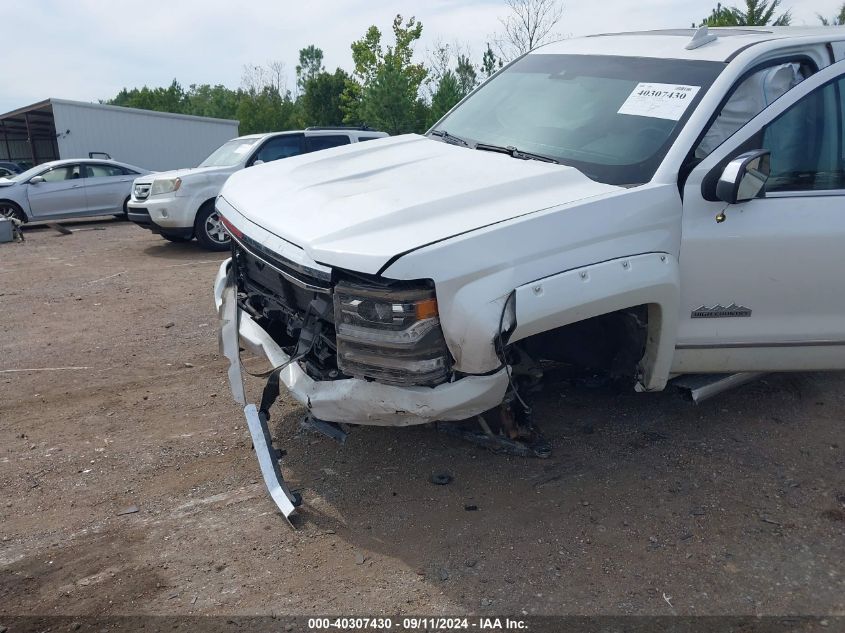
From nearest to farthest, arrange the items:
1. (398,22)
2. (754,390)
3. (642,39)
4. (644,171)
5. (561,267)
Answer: (561,267) < (644,171) < (642,39) < (754,390) < (398,22)

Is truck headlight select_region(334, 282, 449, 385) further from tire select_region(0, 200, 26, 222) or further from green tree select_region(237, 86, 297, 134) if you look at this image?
green tree select_region(237, 86, 297, 134)

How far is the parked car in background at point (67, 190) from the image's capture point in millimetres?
14570

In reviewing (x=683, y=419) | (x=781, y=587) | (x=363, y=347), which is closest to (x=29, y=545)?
(x=363, y=347)

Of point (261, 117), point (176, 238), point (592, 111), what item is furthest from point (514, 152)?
point (261, 117)

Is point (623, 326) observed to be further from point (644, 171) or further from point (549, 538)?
point (549, 538)

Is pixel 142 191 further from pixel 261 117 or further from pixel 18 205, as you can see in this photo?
pixel 261 117

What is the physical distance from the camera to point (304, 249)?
3.06 m

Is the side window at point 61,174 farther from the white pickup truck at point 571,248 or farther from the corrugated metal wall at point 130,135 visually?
the white pickup truck at point 571,248

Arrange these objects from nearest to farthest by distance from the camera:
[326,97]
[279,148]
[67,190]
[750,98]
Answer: [750,98]
[279,148]
[67,190]
[326,97]

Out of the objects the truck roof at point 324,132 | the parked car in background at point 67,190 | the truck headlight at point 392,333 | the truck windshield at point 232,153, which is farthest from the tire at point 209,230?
the truck headlight at point 392,333

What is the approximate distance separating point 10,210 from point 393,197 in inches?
543

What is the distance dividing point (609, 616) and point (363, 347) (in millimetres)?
1373

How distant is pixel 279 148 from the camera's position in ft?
37.4

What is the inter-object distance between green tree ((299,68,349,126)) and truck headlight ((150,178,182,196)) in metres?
26.3
